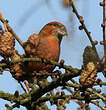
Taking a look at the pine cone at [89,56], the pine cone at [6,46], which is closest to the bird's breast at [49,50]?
the pine cone at [6,46]

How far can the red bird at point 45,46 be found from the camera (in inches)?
64.2

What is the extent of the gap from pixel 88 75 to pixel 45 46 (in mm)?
1202

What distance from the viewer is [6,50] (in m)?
1.66

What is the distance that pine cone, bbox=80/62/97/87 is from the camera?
1.33 meters

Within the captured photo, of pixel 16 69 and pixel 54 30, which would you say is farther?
pixel 54 30

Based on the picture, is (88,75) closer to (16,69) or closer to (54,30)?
(16,69)

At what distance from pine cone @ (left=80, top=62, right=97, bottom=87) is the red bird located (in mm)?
275

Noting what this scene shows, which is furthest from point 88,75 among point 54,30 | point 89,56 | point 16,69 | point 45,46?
point 54,30

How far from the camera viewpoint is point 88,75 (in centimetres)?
134

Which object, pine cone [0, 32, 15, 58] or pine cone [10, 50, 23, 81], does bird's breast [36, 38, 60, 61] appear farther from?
pine cone [0, 32, 15, 58]

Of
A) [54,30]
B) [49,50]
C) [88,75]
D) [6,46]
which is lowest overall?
[88,75]

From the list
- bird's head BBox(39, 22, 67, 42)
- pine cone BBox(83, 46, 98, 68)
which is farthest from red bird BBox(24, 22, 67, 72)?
pine cone BBox(83, 46, 98, 68)

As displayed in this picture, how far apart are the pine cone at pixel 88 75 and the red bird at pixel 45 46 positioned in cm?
27

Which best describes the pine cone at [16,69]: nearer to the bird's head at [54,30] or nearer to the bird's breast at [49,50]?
the bird's breast at [49,50]
